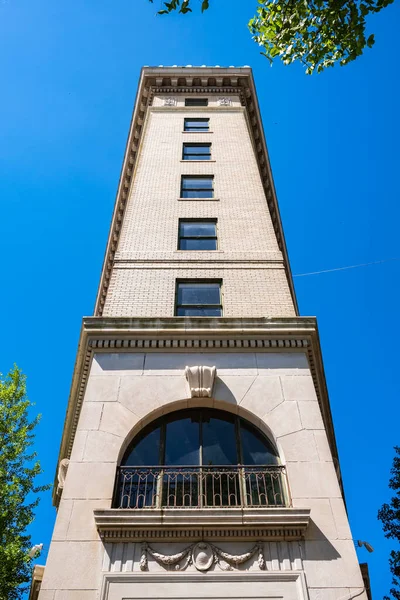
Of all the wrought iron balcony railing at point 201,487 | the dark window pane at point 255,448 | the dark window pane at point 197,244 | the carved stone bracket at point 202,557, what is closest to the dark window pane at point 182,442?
the wrought iron balcony railing at point 201,487

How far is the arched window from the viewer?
10.6 m

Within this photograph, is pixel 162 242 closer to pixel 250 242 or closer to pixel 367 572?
pixel 250 242

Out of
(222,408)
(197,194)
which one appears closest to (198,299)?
(222,408)

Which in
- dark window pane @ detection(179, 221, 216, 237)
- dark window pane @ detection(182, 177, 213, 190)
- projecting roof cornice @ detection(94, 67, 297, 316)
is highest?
projecting roof cornice @ detection(94, 67, 297, 316)

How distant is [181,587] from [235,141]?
65.5 feet

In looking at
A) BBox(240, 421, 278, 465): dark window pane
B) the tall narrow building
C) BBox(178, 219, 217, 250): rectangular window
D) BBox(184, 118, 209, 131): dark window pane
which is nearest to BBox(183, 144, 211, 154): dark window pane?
BBox(184, 118, 209, 131): dark window pane

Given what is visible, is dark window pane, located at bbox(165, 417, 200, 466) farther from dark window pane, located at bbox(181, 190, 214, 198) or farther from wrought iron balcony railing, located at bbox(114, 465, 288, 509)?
dark window pane, located at bbox(181, 190, 214, 198)

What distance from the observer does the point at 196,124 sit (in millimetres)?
27172

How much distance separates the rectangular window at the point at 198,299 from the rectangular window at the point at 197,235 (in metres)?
2.12

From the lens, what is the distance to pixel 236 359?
13.1 m

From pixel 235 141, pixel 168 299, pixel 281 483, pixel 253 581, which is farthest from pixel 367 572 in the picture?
pixel 235 141

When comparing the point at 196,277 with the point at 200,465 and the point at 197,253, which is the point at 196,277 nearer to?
the point at 197,253

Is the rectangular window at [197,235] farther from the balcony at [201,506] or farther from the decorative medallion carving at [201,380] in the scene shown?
the balcony at [201,506]

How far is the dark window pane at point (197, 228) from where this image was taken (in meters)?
18.7
